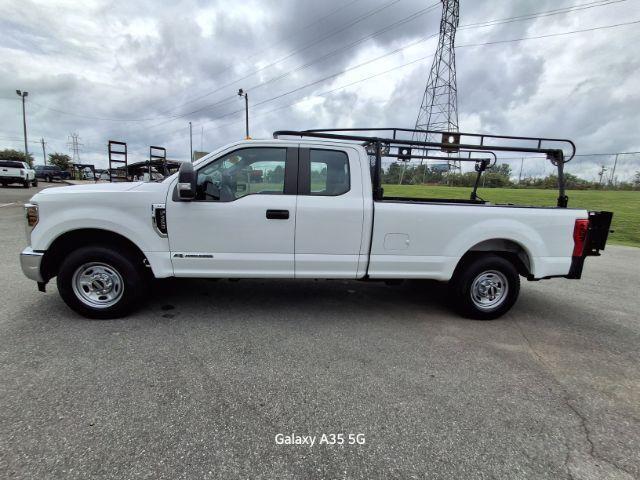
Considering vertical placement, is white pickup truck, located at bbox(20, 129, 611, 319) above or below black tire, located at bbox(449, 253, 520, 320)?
above

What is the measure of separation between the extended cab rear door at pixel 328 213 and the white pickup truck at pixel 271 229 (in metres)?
0.01

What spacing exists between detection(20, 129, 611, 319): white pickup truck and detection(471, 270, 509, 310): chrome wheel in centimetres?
7

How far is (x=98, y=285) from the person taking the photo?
151 inches

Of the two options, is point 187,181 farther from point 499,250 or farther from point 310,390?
point 499,250

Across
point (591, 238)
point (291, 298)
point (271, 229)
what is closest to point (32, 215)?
point (271, 229)

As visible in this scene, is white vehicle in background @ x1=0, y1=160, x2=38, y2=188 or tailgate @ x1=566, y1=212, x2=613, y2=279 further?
white vehicle in background @ x1=0, y1=160, x2=38, y2=188

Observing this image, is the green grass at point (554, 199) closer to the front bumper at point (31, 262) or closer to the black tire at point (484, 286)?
the black tire at point (484, 286)

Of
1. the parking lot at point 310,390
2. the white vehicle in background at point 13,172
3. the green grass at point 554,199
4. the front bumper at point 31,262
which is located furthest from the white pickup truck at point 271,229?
the white vehicle in background at point 13,172

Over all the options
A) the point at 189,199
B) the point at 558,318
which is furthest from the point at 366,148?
the point at 558,318

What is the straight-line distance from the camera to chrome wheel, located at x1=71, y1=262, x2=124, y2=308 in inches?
149

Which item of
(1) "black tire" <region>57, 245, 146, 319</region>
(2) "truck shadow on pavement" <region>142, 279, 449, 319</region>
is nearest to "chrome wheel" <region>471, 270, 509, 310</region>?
(2) "truck shadow on pavement" <region>142, 279, 449, 319</region>

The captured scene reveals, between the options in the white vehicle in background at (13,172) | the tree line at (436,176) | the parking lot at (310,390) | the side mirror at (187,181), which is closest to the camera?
the parking lot at (310,390)

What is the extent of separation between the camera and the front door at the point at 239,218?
3.71 metres

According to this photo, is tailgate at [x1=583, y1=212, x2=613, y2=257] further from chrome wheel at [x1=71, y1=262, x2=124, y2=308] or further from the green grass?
chrome wheel at [x1=71, y1=262, x2=124, y2=308]
